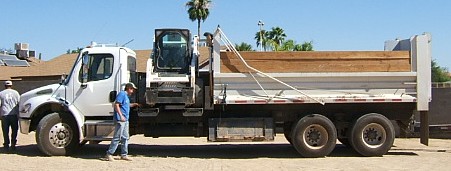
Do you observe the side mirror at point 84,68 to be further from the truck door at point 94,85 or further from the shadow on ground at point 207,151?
the shadow on ground at point 207,151

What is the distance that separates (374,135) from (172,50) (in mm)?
5036

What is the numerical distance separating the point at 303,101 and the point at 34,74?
28.5m

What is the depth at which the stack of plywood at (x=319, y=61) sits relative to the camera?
1240cm

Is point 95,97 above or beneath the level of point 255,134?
above

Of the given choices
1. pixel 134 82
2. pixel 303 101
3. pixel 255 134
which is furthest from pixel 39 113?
pixel 303 101

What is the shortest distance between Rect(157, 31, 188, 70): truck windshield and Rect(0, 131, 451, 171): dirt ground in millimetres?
2138

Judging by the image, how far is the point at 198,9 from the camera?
55.4m

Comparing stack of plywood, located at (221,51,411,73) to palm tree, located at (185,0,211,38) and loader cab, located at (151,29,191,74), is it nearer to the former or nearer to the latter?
loader cab, located at (151,29,191,74)

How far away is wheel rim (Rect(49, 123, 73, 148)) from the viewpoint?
12.6 meters

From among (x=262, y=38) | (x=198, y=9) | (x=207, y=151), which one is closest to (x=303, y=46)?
(x=262, y=38)

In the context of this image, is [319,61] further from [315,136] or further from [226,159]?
[226,159]

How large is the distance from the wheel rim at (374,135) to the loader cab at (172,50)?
4346mm

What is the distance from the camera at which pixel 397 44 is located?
1369 cm

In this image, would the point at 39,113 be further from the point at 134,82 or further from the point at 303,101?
the point at 303,101
